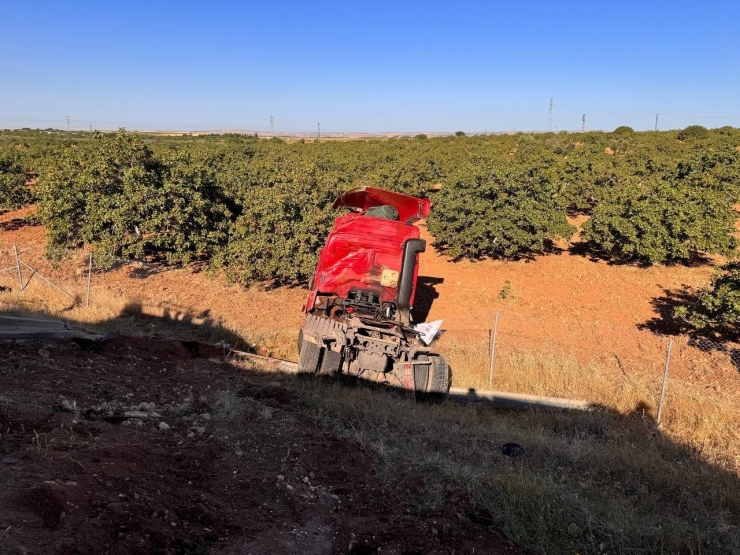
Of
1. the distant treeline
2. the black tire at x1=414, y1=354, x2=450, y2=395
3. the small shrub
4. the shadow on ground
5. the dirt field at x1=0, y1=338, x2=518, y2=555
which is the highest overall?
the small shrub

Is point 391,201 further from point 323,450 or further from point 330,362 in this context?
point 323,450

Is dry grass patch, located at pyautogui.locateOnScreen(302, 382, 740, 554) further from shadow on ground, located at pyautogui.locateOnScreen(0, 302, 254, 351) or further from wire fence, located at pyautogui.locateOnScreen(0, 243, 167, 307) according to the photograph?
wire fence, located at pyautogui.locateOnScreen(0, 243, 167, 307)

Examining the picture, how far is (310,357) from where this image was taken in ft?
25.7

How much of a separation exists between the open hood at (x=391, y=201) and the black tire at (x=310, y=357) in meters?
4.10

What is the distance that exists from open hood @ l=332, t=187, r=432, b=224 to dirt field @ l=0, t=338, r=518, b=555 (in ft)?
18.4

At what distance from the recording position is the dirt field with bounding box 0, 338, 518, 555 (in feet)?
10.3

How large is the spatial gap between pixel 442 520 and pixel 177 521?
6.49 feet

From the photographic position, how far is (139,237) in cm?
1530

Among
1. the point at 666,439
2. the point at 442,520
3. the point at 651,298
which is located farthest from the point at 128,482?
the point at 651,298

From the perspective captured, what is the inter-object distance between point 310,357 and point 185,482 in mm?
3861

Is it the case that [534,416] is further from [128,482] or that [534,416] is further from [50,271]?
[50,271]

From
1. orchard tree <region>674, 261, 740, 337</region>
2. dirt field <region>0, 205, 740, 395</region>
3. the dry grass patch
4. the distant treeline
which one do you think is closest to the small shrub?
the distant treeline

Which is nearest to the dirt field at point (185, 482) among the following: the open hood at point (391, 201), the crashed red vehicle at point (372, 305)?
the crashed red vehicle at point (372, 305)

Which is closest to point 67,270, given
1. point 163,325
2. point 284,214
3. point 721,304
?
point 163,325
